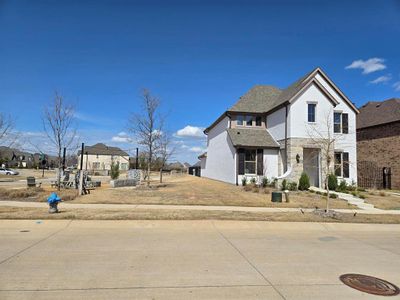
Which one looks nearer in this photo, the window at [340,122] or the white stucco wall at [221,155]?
the window at [340,122]

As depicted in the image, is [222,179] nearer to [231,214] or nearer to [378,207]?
[378,207]

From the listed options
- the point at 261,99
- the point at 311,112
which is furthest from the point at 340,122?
the point at 261,99

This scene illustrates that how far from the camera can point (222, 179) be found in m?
31.6

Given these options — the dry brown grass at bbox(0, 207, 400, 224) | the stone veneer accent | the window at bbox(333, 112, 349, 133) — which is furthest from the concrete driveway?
the window at bbox(333, 112, 349, 133)

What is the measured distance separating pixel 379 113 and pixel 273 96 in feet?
34.6

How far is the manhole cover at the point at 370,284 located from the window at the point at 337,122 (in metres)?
22.8

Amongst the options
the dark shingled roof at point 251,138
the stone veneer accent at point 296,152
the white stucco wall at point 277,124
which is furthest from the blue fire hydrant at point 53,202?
the white stucco wall at point 277,124

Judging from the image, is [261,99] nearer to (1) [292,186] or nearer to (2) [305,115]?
(2) [305,115]

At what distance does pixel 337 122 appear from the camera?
26.7 m

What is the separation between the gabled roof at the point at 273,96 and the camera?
81.6 ft

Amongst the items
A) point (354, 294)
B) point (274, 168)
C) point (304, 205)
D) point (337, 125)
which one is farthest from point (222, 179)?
point (354, 294)

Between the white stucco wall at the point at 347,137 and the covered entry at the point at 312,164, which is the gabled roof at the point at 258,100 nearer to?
the white stucco wall at the point at 347,137

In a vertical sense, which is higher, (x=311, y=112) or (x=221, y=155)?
(x=311, y=112)

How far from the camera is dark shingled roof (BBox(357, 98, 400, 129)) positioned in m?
28.2
